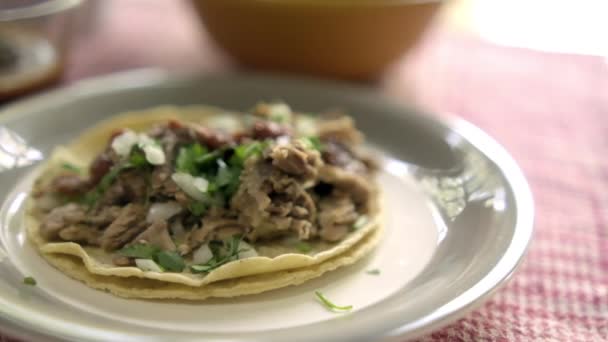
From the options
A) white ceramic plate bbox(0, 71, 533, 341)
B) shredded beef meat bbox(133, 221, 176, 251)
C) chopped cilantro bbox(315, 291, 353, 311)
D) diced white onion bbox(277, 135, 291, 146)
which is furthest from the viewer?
diced white onion bbox(277, 135, 291, 146)

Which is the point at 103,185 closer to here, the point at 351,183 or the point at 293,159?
the point at 293,159

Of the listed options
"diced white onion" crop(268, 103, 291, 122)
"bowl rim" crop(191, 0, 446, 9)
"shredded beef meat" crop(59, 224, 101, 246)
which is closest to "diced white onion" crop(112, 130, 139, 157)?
"shredded beef meat" crop(59, 224, 101, 246)

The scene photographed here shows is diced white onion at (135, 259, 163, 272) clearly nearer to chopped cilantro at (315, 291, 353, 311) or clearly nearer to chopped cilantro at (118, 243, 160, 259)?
chopped cilantro at (118, 243, 160, 259)

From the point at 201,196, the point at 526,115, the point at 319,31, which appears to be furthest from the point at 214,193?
the point at 526,115

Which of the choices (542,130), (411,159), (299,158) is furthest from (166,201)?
(542,130)

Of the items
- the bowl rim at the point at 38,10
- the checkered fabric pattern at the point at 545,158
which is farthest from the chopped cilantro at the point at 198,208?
the bowl rim at the point at 38,10

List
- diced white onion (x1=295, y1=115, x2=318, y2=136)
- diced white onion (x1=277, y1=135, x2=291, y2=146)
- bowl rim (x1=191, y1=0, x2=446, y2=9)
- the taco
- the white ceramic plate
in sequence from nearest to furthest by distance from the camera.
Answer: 1. the white ceramic plate
2. the taco
3. diced white onion (x1=277, y1=135, x2=291, y2=146)
4. diced white onion (x1=295, y1=115, x2=318, y2=136)
5. bowl rim (x1=191, y1=0, x2=446, y2=9)

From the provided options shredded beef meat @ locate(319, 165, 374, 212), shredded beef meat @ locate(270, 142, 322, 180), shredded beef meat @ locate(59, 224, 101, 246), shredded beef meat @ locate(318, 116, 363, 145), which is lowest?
shredded beef meat @ locate(59, 224, 101, 246)

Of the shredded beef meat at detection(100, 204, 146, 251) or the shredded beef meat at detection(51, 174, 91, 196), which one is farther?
the shredded beef meat at detection(51, 174, 91, 196)
